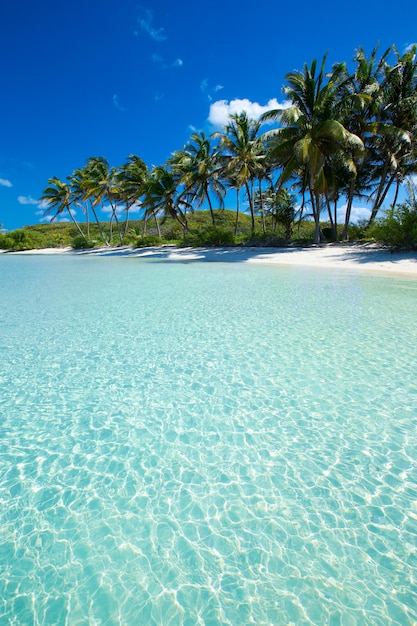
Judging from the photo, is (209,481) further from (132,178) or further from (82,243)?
(82,243)

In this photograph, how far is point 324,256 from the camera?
1736 cm

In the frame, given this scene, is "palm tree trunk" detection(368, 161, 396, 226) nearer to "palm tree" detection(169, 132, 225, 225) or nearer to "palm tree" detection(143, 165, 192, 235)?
"palm tree" detection(169, 132, 225, 225)

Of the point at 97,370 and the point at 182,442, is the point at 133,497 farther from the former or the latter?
the point at 97,370

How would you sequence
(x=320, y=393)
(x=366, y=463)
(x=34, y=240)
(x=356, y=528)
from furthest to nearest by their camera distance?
(x=34, y=240) < (x=320, y=393) < (x=366, y=463) < (x=356, y=528)

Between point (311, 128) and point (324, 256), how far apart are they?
7.21 m

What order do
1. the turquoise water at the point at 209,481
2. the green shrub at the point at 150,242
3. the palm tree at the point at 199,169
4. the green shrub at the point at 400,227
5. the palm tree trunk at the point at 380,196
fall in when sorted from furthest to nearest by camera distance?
the green shrub at the point at 150,242 < the palm tree at the point at 199,169 < the palm tree trunk at the point at 380,196 < the green shrub at the point at 400,227 < the turquoise water at the point at 209,481

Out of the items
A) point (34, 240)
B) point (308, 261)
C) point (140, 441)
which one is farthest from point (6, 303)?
point (34, 240)

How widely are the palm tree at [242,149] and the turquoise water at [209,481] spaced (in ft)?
64.7

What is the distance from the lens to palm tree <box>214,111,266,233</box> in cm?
2162


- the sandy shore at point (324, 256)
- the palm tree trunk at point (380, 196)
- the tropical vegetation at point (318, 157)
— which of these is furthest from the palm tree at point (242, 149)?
the palm tree trunk at point (380, 196)

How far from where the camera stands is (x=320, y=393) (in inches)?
132

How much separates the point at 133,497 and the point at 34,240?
45.0 metres

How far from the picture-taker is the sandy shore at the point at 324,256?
14.0 metres

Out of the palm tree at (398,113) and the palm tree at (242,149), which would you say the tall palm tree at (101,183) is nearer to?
the palm tree at (242,149)
